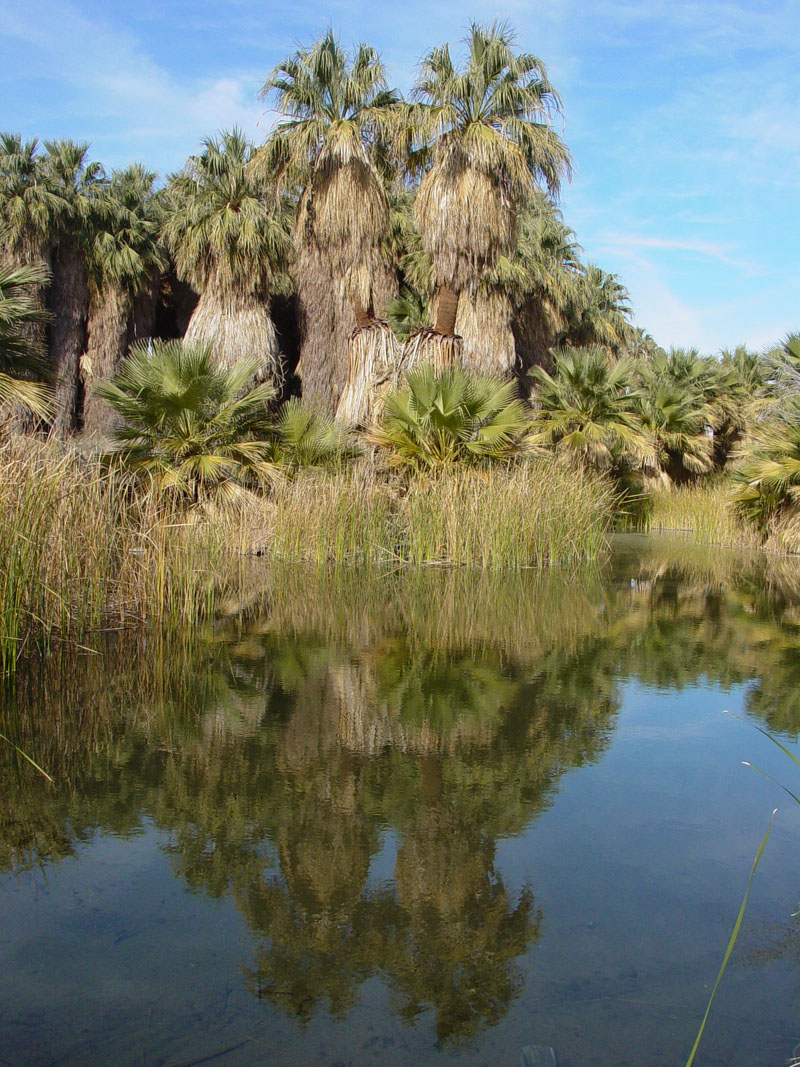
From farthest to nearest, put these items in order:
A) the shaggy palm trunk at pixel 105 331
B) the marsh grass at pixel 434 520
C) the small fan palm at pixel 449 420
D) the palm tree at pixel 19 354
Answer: the shaggy palm trunk at pixel 105 331
the small fan palm at pixel 449 420
the palm tree at pixel 19 354
the marsh grass at pixel 434 520

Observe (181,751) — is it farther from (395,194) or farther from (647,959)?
(395,194)

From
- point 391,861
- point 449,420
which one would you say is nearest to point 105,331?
point 449,420

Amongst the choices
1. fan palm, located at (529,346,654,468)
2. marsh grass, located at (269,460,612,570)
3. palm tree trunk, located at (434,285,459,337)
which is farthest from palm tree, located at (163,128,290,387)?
marsh grass, located at (269,460,612,570)

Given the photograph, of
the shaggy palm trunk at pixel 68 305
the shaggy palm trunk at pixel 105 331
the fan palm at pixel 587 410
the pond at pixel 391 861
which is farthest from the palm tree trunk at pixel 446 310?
the pond at pixel 391 861

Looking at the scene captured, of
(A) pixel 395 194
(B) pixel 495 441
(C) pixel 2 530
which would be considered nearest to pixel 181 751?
(C) pixel 2 530

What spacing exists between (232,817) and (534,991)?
1.50 m

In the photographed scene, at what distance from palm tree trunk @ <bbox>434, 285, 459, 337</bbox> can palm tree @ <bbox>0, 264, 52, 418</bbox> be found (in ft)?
23.8

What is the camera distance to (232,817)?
355 centimetres

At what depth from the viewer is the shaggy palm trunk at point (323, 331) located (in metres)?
20.9

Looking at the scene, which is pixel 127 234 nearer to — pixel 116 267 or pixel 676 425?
pixel 116 267

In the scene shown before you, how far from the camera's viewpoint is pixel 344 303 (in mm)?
20281

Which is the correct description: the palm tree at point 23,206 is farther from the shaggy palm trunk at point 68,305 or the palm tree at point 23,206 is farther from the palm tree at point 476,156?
the palm tree at point 476,156

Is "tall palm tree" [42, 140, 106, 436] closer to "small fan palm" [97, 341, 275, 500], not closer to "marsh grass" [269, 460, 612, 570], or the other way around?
"small fan palm" [97, 341, 275, 500]

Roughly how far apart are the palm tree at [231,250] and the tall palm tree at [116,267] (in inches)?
80.0
